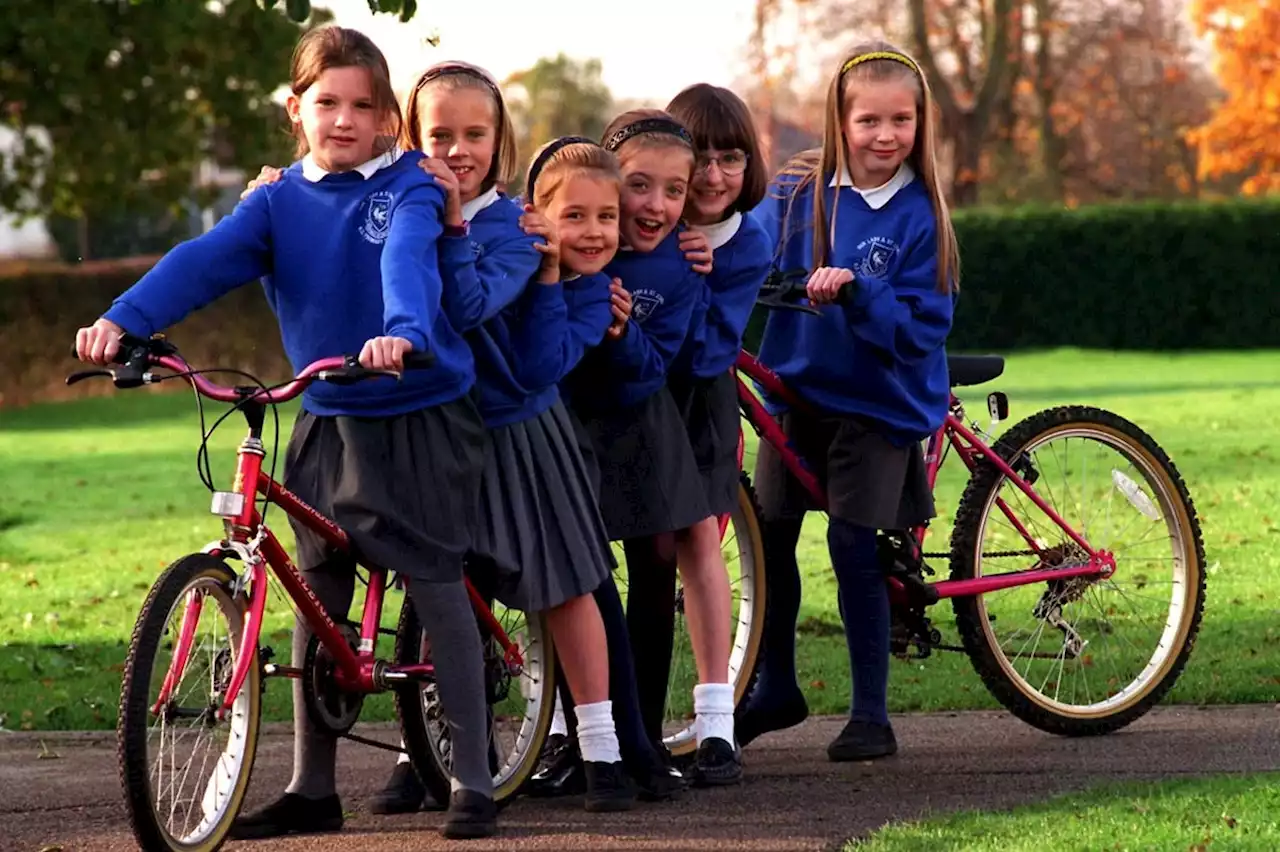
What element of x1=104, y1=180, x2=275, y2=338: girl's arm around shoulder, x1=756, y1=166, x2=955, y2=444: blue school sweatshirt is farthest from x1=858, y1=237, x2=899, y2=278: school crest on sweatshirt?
x1=104, y1=180, x2=275, y2=338: girl's arm around shoulder

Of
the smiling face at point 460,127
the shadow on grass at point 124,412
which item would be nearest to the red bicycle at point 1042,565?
the smiling face at point 460,127

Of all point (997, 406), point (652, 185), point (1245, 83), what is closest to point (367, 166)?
point (652, 185)

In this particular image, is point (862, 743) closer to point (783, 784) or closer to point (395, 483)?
point (783, 784)

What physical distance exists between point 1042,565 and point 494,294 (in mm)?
2189

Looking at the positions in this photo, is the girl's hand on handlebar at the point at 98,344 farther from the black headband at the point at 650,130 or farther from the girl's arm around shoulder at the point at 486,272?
the black headband at the point at 650,130

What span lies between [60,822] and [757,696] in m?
1.93

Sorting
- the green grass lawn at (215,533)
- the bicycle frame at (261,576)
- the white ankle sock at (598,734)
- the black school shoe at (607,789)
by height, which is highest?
the bicycle frame at (261,576)

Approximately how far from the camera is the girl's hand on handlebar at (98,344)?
4.64 metres

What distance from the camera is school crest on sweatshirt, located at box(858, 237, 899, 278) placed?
240 inches

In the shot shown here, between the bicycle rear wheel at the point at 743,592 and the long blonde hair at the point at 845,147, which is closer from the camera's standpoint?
the long blonde hair at the point at 845,147

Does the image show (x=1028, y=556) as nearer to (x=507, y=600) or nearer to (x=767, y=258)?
(x=767, y=258)

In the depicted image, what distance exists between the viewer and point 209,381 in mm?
4668

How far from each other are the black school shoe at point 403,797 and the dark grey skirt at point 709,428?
3.35 feet

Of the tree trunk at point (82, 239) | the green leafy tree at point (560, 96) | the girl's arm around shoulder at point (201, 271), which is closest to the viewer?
the girl's arm around shoulder at point (201, 271)
